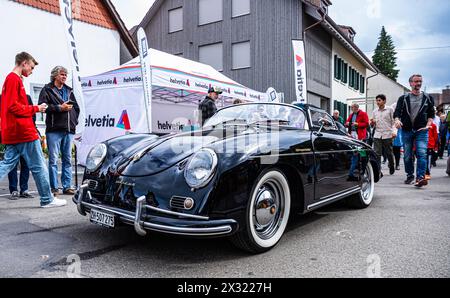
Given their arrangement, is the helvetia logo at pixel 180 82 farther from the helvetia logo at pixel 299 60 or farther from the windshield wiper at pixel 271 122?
the windshield wiper at pixel 271 122

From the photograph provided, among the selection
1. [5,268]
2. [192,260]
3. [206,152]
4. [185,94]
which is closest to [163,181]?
[206,152]

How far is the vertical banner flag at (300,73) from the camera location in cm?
1062

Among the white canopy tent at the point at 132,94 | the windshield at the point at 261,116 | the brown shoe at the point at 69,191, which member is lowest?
the brown shoe at the point at 69,191

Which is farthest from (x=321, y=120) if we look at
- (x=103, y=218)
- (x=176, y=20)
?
(x=176, y=20)

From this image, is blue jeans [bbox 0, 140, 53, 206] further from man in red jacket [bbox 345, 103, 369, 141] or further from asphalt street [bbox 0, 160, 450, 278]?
man in red jacket [bbox 345, 103, 369, 141]

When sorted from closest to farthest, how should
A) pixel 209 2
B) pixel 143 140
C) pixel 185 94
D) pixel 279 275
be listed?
pixel 279 275 < pixel 143 140 < pixel 185 94 < pixel 209 2

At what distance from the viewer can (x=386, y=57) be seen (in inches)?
2297

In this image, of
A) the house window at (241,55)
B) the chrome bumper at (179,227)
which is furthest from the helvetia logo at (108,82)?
the house window at (241,55)

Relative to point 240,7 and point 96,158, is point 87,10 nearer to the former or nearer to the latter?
point 240,7

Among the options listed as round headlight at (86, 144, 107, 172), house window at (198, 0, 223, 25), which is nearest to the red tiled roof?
house window at (198, 0, 223, 25)

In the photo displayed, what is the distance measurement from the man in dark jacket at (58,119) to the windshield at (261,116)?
2277 millimetres

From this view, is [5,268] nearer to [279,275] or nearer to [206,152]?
[206,152]
